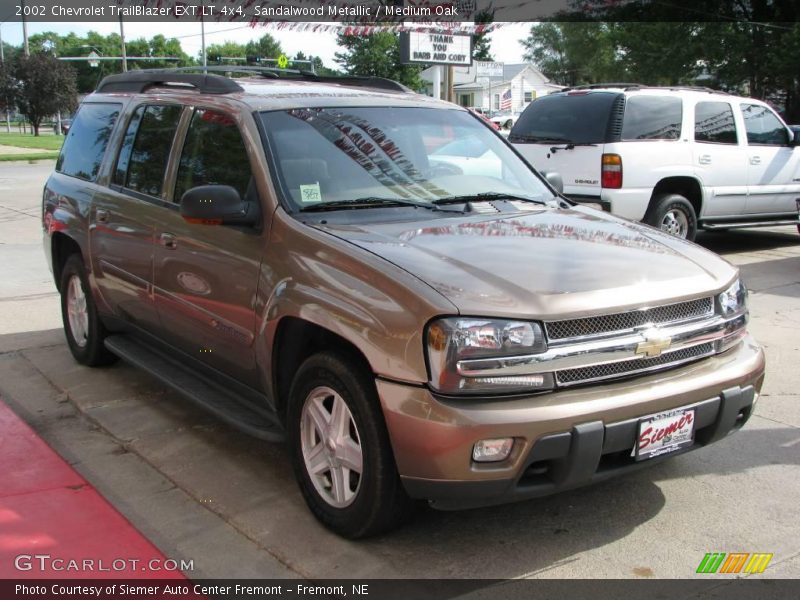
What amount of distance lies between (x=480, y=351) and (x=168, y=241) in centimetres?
223

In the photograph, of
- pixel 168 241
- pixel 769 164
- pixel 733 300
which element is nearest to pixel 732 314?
pixel 733 300

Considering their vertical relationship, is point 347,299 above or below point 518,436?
above

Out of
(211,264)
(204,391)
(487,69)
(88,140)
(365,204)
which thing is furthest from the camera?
(487,69)

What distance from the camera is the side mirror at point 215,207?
12.5ft

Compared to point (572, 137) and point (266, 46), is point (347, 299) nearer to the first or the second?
point (572, 137)

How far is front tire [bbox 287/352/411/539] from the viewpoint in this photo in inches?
126

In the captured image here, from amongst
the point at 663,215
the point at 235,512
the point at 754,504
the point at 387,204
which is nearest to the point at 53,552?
the point at 235,512

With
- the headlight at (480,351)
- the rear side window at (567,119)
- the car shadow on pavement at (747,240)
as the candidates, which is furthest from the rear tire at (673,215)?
the headlight at (480,351)

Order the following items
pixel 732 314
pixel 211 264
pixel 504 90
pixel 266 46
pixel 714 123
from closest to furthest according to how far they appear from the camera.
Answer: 1. pixel 732 314
2. pixel 211 264
3. pixel 714 123
4. pixel 504 90
5. pixel 266 46

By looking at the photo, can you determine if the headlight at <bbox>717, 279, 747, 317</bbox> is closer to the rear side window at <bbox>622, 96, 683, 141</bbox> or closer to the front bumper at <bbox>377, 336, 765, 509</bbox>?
the front bumper at <bbox>377, 336, 765, 509</bbox>

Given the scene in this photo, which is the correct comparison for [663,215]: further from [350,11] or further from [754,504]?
[350,11]

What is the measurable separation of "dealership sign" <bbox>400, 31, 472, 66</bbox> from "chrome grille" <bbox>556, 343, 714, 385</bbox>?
14.8 metres

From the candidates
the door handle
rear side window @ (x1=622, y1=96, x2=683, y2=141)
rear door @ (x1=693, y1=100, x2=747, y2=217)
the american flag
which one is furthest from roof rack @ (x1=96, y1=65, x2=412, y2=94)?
the american flag

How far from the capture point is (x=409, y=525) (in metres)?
3.59
